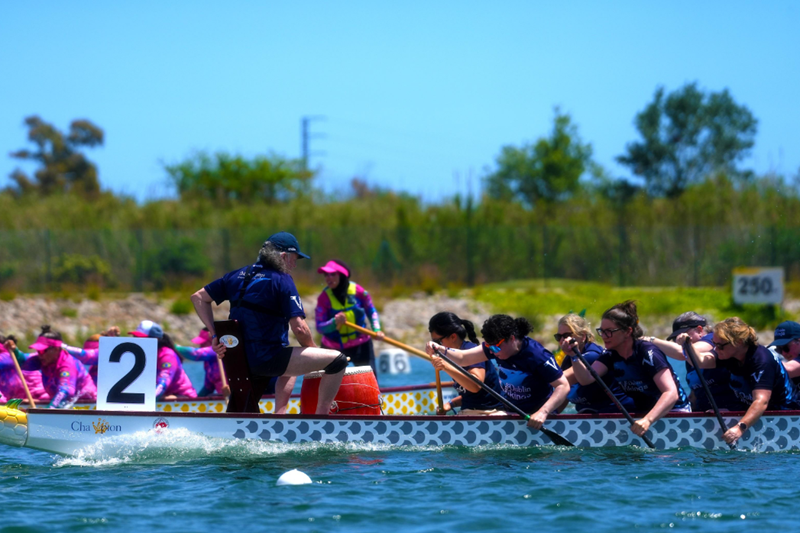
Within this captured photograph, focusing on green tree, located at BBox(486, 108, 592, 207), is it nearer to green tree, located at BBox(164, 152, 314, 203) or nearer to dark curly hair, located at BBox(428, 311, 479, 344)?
green tree, located at BBox(164, 152, 314, 203)

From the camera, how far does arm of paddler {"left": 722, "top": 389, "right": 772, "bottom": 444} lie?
7.74 meters

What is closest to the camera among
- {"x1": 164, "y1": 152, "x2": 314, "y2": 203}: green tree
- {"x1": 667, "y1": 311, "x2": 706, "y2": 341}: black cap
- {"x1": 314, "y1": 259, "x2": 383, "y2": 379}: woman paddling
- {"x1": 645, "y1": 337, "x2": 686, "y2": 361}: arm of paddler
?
{"x1": 645, "y1": 337, "x2": 686, "y2": 361}: arm of paddler

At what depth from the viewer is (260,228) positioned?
91.7 ft

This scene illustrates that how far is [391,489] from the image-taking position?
22.4 feet

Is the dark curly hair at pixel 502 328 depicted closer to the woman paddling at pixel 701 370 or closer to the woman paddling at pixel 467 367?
the woman paddling at pixel 467 367

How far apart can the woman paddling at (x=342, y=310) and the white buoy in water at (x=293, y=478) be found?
3879 millimetres

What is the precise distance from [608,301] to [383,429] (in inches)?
665

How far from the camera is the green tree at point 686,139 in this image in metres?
43.6

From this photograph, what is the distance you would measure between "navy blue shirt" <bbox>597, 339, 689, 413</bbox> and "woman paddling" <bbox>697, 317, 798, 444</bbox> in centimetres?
47

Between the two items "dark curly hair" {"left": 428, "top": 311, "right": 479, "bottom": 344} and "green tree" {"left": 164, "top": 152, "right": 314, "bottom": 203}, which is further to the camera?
"green tree" {"left": 164, "top": 152, "right": 314, "bottom": 203}

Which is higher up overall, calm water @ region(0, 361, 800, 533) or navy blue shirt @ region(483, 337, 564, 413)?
navy blue shirt @ region(483, 337, 564, 413)

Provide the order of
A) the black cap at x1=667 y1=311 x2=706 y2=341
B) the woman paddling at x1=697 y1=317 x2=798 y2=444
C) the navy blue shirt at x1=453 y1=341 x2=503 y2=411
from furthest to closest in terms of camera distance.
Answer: the black cap at x1=667 y1=311 x2=706 y2=341 < the navy blue shirt at x1=453 y1=341 x2=503 y2=411 < the woman paddling at x1=697 y1=317 x2=798 y2=444

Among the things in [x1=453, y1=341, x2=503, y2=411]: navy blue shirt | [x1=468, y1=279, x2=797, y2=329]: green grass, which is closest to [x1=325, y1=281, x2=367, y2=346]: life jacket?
[x1=453, y1=341, x2=503, y2=411]: navy blue shirt

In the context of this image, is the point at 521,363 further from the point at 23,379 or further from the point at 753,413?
the point at 23,379
